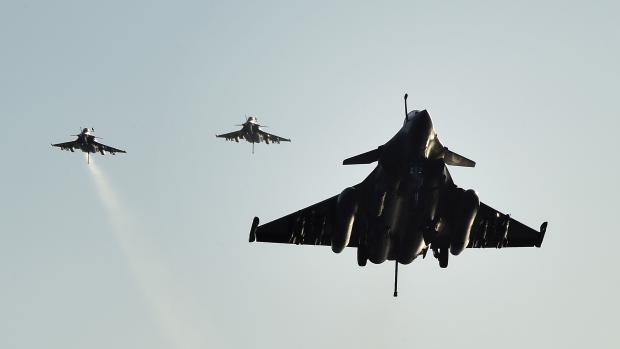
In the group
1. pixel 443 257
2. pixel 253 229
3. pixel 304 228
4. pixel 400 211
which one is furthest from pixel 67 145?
pixel 400 211

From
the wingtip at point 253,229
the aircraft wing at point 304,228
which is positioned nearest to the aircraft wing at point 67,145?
the aircraft wing at point 304,228

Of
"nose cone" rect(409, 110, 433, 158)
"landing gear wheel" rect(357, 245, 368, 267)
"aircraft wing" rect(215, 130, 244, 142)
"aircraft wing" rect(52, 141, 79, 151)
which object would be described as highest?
"aircraft wing" rect(215, 130, 244, 142)

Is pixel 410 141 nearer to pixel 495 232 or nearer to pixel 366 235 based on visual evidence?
pixel 366 235

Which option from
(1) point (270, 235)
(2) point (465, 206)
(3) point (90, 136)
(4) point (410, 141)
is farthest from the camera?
(3) point (90, 136)

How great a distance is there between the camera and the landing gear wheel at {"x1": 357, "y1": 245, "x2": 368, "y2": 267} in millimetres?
42000

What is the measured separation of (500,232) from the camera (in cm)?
4688

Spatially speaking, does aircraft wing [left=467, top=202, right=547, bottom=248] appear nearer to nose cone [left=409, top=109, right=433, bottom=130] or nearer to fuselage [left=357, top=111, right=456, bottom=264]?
fuselage [left=357, top=111, right=456, bottom=264]

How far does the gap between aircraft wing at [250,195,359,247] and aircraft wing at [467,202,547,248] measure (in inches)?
265

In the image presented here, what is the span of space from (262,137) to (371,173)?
43.2 meters

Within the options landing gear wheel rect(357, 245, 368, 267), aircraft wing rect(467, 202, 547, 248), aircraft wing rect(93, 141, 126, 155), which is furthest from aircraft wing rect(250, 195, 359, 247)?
aircraft wing rect(93, 141, 126, 155)

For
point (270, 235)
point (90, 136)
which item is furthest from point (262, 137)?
point (270, 235)

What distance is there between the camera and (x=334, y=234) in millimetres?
40750

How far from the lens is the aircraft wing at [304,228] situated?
142 feet

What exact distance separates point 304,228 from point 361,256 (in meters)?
3.88
